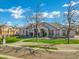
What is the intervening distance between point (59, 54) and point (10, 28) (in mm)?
79907

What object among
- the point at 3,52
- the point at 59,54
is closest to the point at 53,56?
the point at 59,54

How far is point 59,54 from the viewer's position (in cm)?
2295

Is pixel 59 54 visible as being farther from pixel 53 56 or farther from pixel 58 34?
pixel 58 34

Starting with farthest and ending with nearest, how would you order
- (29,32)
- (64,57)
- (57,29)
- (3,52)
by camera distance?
(29,32)
(57,29)
(3,52)
(64,57)

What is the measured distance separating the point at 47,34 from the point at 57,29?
3.68 metres

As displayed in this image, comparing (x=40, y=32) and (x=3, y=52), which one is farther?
(x=40, y=32)

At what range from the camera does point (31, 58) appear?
23.7 metres

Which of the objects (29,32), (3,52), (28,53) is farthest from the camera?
(29,32)

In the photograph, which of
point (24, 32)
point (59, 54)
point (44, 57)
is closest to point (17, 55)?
point (44, 57)

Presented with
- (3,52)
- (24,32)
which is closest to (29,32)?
(24,32)

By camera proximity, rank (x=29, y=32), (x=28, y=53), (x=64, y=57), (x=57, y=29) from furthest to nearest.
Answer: (x=29, y=32) → (x=57, y=29) → (x=28, y=53) → (x=64, y=57)

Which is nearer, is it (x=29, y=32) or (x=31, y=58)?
(x=31, y=58)

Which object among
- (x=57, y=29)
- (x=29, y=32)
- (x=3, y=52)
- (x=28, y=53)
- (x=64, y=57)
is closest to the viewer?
(x=64, y=57)

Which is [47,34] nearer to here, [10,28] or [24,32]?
[24,32]
